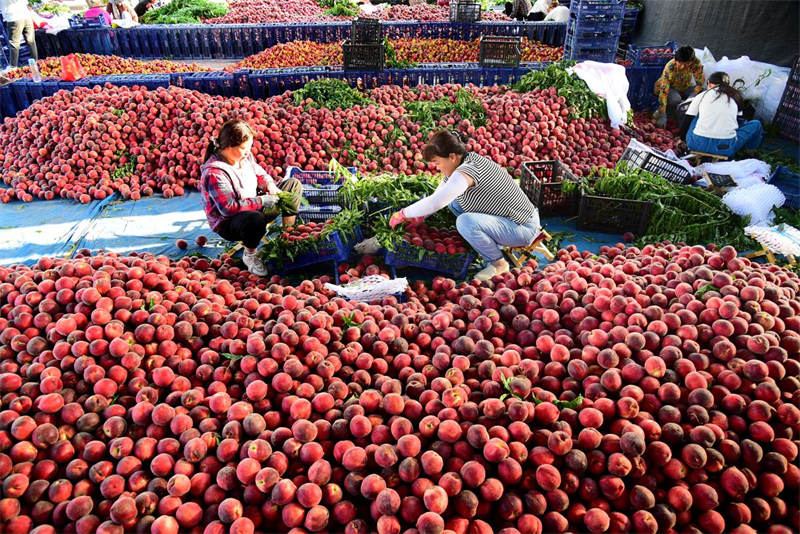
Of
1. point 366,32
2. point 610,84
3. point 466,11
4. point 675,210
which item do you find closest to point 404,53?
point 366,32

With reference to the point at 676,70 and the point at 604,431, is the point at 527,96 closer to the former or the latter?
the point at 676,70

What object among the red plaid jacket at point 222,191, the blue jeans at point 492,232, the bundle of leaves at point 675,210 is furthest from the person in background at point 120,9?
the bundle of leaves at point 675,210

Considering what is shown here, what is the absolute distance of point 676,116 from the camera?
663 cm

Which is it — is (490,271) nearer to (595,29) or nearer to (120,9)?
(595,29)

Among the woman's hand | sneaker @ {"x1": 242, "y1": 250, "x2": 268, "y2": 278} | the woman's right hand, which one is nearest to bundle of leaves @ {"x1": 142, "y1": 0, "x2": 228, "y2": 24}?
the woman's right hand

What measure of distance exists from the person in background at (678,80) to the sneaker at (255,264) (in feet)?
18.4

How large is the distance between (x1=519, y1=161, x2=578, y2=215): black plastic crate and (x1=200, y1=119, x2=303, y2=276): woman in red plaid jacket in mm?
2144

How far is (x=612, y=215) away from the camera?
4113 mm

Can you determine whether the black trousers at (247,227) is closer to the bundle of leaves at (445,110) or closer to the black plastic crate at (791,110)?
the bundle of leaves at (445,110)

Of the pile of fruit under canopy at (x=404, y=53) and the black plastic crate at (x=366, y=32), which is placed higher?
the black plastic crate at (x=366, y=32)

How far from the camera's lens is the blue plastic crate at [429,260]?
132 inches

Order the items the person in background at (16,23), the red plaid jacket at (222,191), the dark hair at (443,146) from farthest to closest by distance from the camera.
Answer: the person in background at (16,23) < the red plaid jacket at (222,191) < the dark hair at (443,146)

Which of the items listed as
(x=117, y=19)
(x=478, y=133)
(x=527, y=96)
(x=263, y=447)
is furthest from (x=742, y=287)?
(x=117, y=19)

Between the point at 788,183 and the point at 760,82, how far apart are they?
8.54ft
